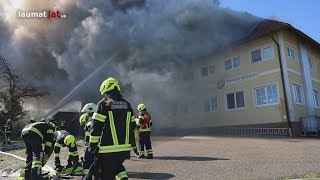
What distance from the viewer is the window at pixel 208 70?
2077 cm

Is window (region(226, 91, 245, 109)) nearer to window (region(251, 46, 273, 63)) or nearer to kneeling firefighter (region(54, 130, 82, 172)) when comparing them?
window (region(251, 46, 273, 63))

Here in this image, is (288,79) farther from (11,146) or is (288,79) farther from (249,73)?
(11,146)

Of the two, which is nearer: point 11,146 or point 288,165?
point 288,165

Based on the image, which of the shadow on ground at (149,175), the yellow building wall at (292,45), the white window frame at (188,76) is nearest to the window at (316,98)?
the yellow building wall at (292,45)

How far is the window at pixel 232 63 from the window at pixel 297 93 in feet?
11.2

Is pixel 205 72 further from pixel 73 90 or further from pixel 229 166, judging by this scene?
pixel 229 166

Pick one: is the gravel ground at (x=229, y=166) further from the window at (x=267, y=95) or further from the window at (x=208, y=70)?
the window at (x=208, y=70)

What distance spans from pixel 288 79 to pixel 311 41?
4.06 m

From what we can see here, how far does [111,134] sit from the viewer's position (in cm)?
402

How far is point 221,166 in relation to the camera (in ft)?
21.6

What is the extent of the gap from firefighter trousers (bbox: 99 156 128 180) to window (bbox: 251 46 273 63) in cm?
1526

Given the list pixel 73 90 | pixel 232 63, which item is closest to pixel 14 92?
pixel 73 90

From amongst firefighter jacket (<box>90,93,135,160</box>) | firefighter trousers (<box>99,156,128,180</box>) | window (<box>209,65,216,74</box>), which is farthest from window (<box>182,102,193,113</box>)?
firefighter trousers (<box>99,156,128,180</box>)

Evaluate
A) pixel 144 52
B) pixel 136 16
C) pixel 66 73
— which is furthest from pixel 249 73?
pixel 66 73
